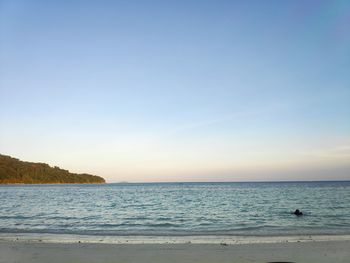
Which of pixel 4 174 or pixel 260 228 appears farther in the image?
pixel 4 174

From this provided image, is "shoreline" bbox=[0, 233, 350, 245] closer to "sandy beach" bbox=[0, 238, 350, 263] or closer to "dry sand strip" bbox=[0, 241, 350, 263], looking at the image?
"sandy beach" bbox=[0, 238, 350, 263]

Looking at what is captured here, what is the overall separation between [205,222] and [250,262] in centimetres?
1554

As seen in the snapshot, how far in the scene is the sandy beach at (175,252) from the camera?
1170 cm

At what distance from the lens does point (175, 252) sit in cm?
1306

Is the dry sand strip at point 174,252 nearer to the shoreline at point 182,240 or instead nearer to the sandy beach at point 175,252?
the sandy beach at point 175,252

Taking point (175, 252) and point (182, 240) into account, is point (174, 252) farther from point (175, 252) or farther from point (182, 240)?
point (182, 240)

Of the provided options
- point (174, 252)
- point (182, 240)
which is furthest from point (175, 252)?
point (182, 240)

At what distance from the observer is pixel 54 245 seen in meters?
14.8

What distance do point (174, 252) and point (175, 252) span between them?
0.11 ft

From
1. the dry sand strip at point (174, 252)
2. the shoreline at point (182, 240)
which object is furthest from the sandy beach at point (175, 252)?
the shoreline at point (182, 240)

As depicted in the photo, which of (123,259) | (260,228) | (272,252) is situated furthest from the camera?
(260,228)

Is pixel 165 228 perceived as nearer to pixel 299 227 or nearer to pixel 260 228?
pixel 260 228

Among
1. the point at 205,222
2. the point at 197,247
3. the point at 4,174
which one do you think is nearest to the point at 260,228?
the point at 205,222

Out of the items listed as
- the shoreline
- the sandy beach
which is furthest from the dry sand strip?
the shoreline
